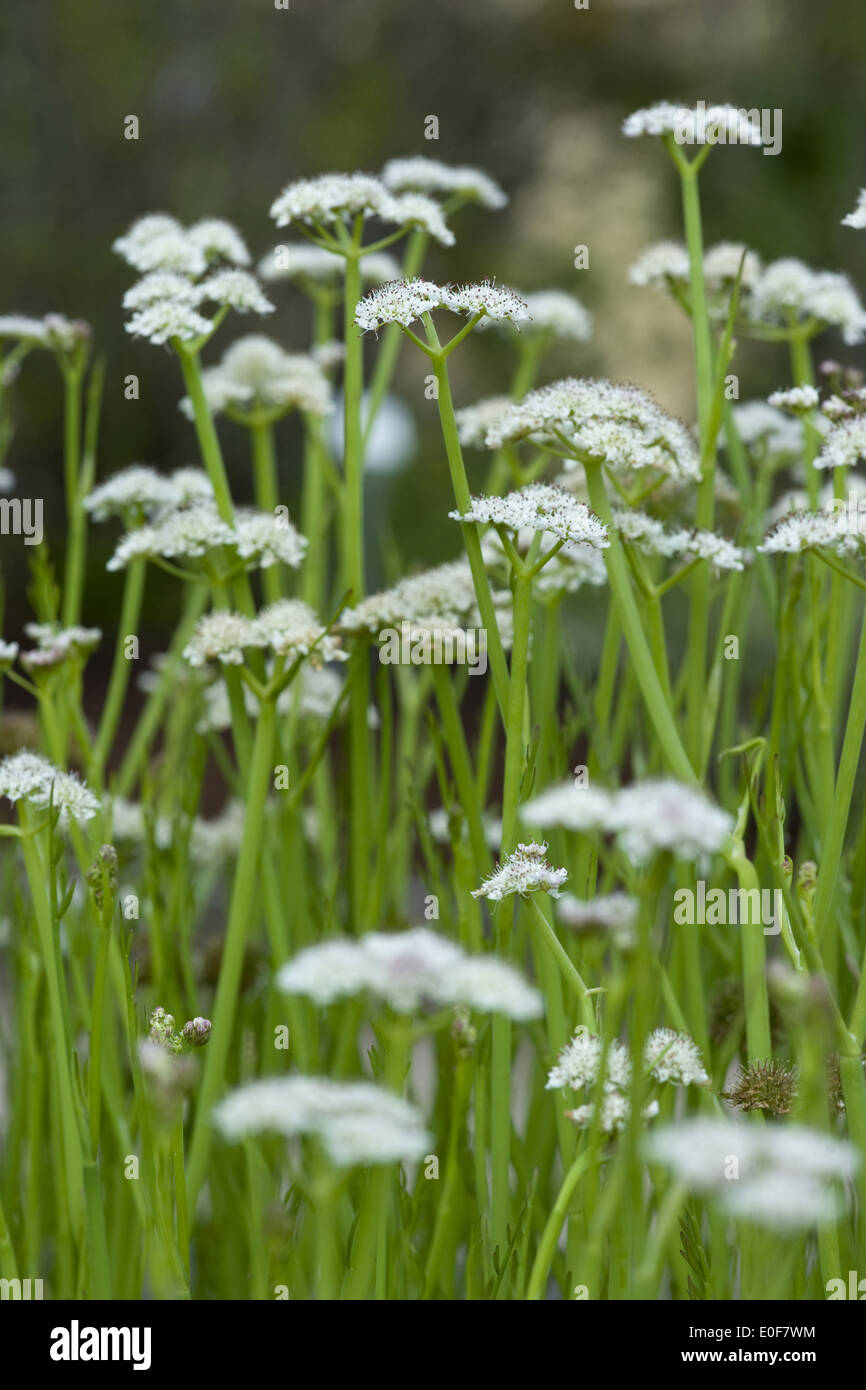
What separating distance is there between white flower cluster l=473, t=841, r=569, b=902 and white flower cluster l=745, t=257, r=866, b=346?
1.87 feet

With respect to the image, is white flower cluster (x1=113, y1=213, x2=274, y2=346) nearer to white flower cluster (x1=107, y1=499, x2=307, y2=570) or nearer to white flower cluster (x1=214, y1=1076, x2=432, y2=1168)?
white flower cluster (x1=107, y1=499, x2=307, y2=570)

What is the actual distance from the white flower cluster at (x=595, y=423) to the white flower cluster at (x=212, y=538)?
0.18 meters

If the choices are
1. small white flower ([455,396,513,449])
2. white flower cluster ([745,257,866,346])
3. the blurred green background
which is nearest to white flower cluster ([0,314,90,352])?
small white flower ([455,396,513,449])

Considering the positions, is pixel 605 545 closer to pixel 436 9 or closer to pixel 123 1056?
pixel 123 1056

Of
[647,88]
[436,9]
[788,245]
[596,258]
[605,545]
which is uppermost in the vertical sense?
[436,9]

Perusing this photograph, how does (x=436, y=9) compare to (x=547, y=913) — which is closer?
(x=547, y=913)

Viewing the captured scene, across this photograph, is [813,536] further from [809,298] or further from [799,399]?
[809,298]

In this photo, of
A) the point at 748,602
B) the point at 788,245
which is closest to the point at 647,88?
the point at 788,245

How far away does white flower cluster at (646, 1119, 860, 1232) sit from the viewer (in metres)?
0.36

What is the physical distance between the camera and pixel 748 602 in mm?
1086

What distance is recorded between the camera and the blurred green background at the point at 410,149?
13.1 feet
